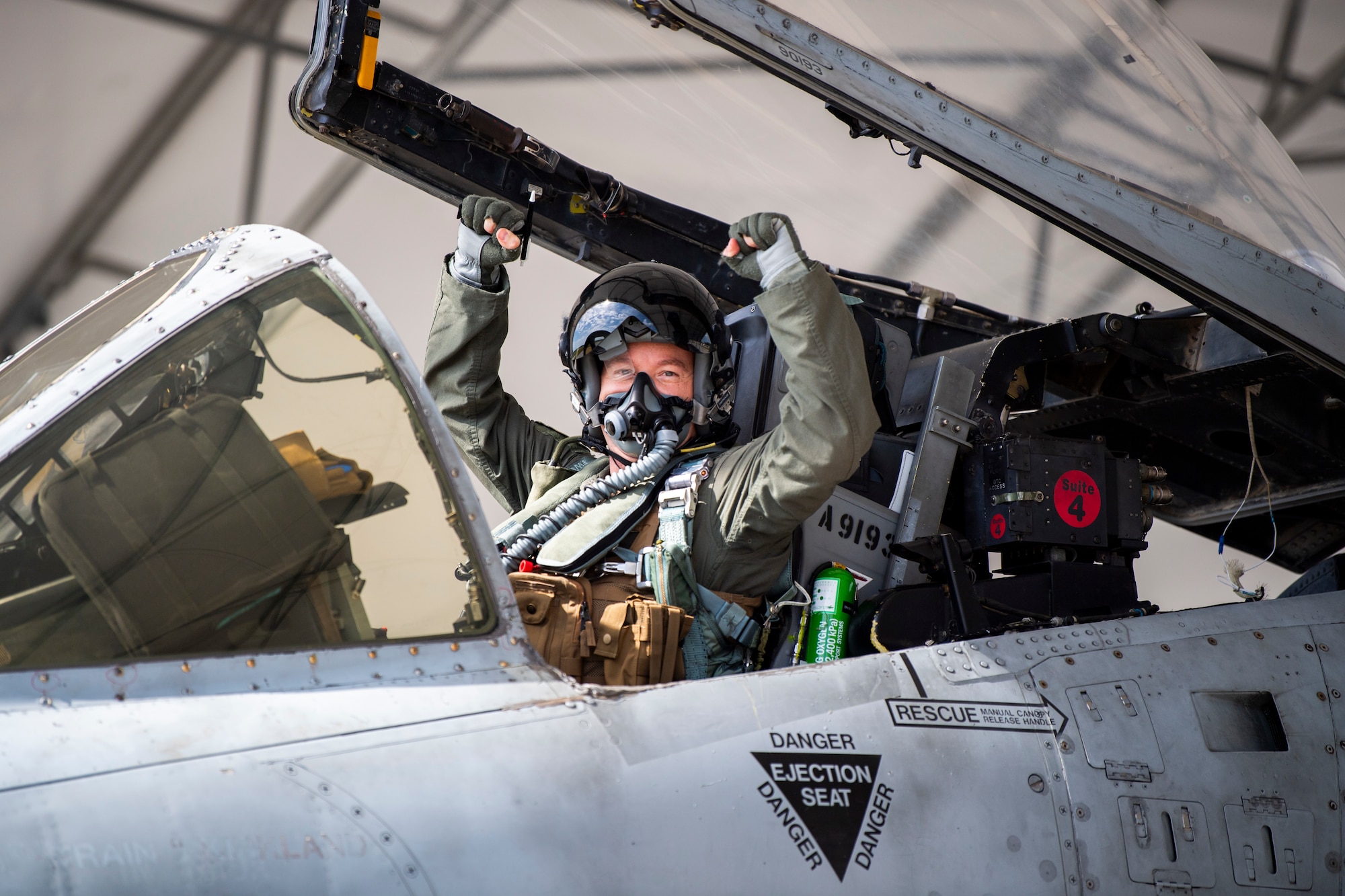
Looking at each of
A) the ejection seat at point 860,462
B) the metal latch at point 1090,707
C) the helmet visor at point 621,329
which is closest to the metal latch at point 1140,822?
the metal latch at point 1090,707

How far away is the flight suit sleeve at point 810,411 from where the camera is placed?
2.24 metres

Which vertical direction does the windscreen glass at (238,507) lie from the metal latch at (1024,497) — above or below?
below

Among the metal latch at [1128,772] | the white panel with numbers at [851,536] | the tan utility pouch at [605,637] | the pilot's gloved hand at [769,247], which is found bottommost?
the metal latch at [1128,772]

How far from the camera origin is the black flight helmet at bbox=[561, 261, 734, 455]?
285cm

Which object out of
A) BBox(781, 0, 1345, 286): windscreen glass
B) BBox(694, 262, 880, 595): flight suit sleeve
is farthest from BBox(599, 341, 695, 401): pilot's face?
BBox(781, 0, 1345, 286): windscreen glass

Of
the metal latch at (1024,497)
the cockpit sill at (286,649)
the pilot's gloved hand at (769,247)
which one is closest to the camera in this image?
the cockpit sill at (286,649)

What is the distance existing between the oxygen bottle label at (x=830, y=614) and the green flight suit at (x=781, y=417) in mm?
154

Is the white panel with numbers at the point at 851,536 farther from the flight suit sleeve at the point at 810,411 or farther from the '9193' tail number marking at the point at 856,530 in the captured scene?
the flight suit sleeve at the point at 810,411

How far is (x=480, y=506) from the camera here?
1.61 meters

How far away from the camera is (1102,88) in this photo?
98.8 inches

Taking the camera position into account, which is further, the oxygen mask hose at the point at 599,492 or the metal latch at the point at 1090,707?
the oxygen mask hose at the point at 599,492

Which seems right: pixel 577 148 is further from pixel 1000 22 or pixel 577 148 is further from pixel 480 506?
pixel 480 506

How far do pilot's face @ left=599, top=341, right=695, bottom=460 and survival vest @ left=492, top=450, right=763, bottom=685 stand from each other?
20cm

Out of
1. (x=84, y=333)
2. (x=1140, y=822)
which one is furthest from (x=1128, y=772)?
(x=84, y=333)
